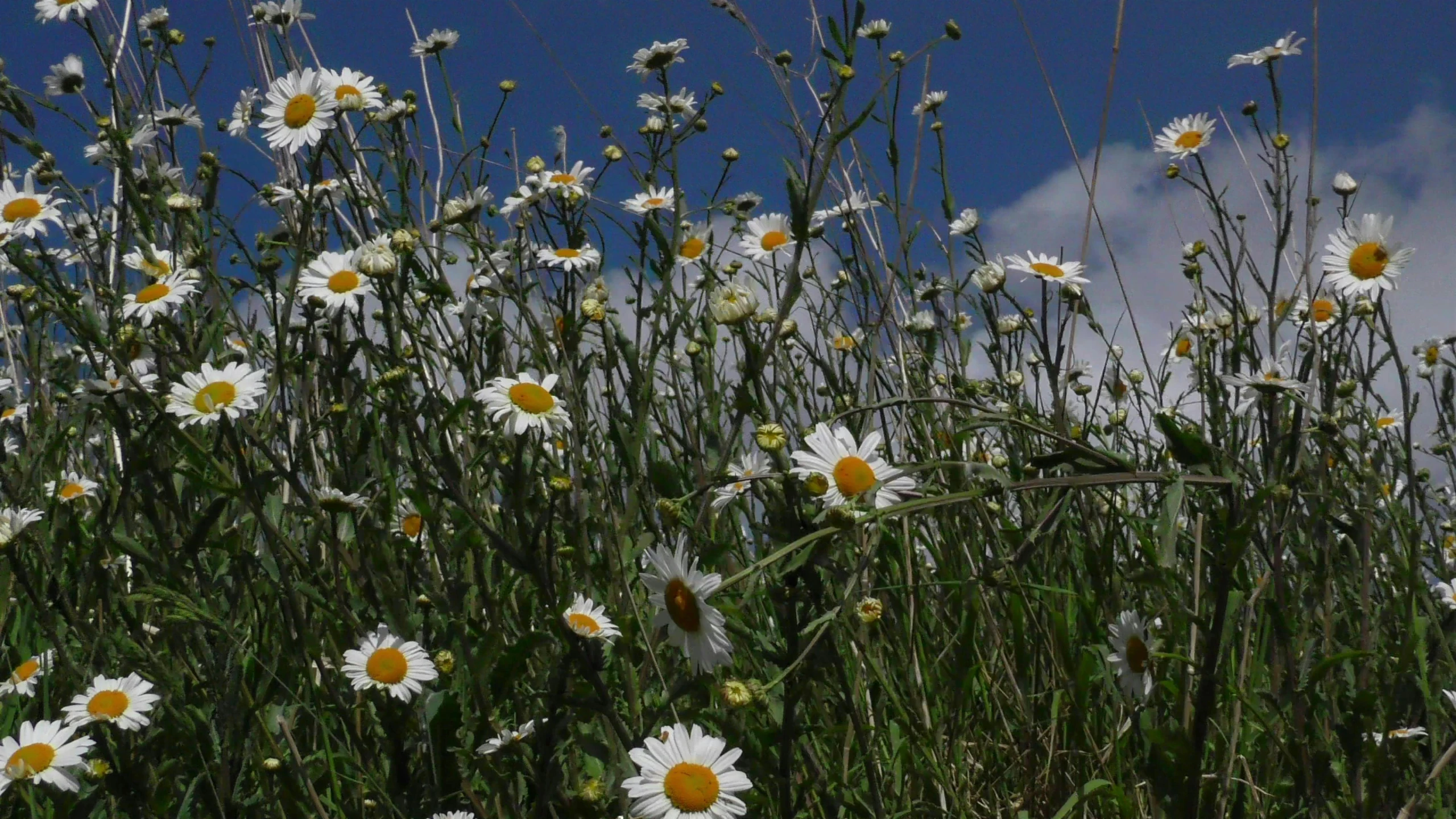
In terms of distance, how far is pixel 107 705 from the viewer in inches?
60.2

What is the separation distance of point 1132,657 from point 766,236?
129cm

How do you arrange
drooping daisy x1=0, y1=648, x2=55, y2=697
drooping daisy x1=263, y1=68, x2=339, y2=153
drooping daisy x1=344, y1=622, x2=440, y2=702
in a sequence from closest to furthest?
1. drooping daisy x1=344, y1=622, x2=440, y2=702
2. drooping daisy x1=263, y1=68, x2=339, y2=153
3. drooping daisy x1=0, y1=648, x2=55, y2=697

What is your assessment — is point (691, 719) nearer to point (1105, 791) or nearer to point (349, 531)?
point (1105, 791)

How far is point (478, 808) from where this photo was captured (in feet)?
4.29

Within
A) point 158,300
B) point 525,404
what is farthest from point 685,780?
point 158,300

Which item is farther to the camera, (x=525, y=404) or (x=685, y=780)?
(x=525, y=404)

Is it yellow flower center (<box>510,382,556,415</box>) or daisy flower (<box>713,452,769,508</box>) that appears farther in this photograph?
yellow flower center (<box>510,382,556,415</box>)

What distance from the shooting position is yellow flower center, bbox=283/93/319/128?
1.73m

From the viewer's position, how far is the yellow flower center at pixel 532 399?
134 centimetres

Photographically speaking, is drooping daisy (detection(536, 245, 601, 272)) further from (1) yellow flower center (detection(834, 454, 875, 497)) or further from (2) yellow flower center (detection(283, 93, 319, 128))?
(1) yellow flower center (detection(834, 454, 875, 497))

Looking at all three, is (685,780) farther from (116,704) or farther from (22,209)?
(22,209)

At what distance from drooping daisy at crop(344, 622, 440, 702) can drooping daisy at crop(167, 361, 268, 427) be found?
0.34 meters

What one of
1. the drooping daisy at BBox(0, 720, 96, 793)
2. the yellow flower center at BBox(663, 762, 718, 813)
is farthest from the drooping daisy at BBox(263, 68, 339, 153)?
the yellow flower center at BBox(663, 762, 718, 813)

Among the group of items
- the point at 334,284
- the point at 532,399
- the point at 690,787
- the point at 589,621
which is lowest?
the point at 690,787
